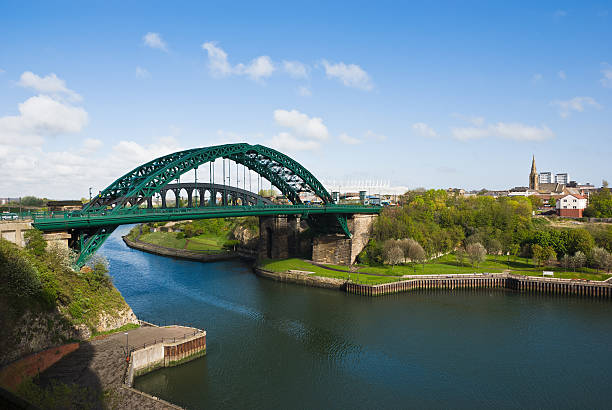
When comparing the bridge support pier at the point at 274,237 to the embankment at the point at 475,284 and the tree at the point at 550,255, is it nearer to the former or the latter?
the embankment at the point at 475,284

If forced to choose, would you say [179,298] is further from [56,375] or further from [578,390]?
[578,390]

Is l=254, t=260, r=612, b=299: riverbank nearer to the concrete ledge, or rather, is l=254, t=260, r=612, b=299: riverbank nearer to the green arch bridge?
the concrete ledge

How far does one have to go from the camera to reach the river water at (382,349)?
22.5 metres

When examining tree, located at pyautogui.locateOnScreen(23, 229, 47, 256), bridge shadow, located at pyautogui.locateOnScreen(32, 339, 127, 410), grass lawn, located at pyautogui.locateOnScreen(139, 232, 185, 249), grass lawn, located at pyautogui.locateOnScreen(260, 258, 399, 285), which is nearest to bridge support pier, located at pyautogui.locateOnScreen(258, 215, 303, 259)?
grass lawn, located at pyautogui.locateOnScreen(260, 258, 399, 285)

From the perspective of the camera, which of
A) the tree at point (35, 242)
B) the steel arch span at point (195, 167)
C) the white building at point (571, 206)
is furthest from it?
the white building at point (571, 206)

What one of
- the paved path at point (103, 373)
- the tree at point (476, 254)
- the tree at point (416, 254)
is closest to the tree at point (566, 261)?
the tree at point (476, 254)

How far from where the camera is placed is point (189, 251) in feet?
234

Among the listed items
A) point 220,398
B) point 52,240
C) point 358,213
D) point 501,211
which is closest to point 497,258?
point 501,211

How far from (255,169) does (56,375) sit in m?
40.0

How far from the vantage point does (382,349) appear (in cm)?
2905

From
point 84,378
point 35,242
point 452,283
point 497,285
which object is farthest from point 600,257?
point 35,242

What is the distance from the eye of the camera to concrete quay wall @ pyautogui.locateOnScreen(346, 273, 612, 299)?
42.7 meters

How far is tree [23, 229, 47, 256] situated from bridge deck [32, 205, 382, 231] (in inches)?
26.7

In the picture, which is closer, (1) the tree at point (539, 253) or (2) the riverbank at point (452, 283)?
(2) the riverbank at point (452, 283)
